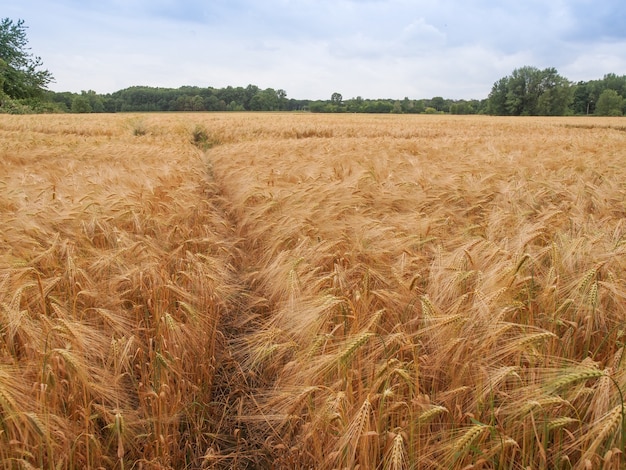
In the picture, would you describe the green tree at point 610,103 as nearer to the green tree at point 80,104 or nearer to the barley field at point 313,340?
the barley field at point 313,340

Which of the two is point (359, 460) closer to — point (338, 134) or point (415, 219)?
point (415, 219)

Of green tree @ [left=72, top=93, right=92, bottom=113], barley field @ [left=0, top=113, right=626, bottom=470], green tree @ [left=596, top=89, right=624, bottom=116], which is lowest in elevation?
barley field @ [left=0, top=113, right=626, bottom=470]

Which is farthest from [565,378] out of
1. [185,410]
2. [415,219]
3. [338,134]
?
[338,134]

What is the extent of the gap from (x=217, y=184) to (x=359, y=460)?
519 cm

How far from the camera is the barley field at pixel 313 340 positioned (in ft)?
4.32

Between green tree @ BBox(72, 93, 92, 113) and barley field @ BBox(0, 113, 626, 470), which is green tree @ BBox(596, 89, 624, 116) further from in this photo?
green tree @ BBox(72, 93, 92, 113)

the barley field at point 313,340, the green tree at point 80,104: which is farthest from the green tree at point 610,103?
the green tree at point 80,104

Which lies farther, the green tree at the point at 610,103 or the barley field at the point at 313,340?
the green tree at the point at 610,103

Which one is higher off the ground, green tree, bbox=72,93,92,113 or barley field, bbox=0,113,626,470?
green tree, bbox=72,93,92,113

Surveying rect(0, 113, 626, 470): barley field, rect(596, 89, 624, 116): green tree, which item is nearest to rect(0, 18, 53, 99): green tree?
rect(0, 113, 626, 470): barley field

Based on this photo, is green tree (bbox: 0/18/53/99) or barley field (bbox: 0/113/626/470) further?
green tree (bbox: 0/18/53/99)

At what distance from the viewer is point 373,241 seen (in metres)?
2.72

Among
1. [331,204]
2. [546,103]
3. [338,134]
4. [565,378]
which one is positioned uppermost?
[546,103]

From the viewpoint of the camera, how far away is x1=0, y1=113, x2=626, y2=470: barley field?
132 cm
